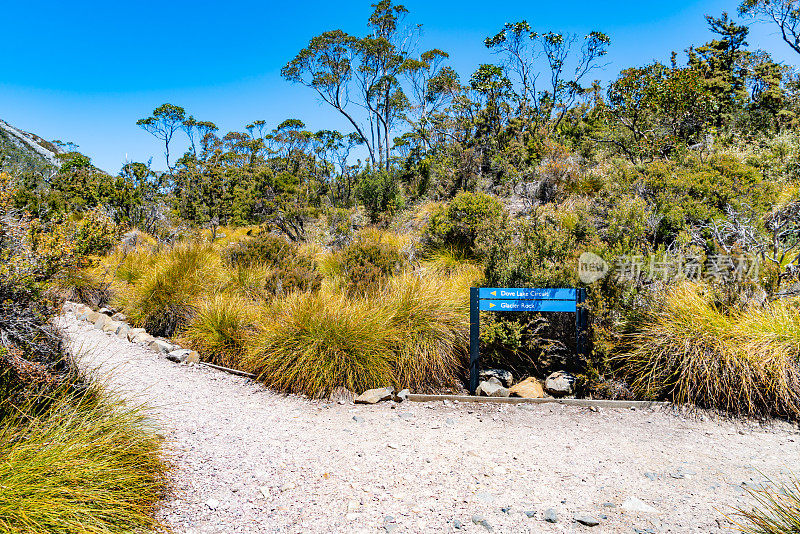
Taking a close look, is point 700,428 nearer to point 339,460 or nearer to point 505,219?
point 339,460

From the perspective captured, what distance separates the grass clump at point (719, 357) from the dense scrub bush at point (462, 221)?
4.60 m

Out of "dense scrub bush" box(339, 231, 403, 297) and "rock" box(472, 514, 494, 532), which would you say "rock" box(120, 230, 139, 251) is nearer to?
"dense scrub bush" box(339, 231, 403, 297)

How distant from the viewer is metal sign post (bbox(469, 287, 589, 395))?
5441 millimetres

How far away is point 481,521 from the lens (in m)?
2.89

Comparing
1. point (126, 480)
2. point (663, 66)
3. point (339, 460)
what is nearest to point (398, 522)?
point (339, 460)

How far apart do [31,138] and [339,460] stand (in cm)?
8320

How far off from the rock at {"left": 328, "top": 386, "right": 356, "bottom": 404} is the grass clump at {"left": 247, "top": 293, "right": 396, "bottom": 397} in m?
0.06

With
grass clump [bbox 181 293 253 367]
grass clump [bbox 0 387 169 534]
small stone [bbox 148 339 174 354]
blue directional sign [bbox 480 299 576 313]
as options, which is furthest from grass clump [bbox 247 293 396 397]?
grass clump [bbox 0 387 169 534]

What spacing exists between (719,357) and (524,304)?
209cm

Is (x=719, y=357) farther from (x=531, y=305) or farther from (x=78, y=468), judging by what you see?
(x=78, y=468)

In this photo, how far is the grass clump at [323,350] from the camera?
5.36 meters

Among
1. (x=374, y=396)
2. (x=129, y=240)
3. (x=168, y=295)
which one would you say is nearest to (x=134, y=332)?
(x=168, y=295)

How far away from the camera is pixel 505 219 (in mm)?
8438

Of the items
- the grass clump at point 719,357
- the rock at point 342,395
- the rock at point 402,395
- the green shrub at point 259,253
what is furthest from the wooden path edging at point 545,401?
the green shrub at point 259,253
